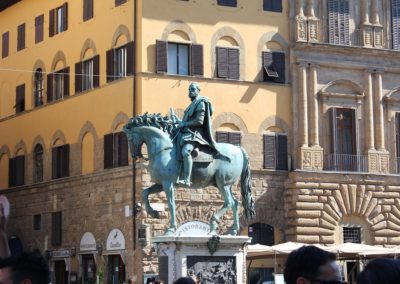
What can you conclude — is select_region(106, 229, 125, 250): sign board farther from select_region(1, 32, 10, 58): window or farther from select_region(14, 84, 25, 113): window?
select_region(1, 32, 10, 58): window

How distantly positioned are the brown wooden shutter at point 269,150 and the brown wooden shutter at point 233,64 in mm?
2441

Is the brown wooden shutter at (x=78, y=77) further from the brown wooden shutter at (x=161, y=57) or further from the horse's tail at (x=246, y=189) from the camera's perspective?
the horse's tail at (x=246, y=189)

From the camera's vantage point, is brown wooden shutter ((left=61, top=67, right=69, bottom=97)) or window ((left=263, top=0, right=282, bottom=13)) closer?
window ((left=263, top=0, right=282, bottom=13))

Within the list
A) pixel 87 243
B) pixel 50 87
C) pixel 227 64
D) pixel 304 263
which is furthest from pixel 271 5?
pixel 304 263

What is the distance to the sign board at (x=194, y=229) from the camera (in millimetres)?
36125

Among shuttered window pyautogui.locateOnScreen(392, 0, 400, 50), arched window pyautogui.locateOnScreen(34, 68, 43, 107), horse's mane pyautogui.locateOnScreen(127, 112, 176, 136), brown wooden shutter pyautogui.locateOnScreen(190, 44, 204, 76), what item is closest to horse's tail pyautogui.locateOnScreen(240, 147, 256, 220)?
horse's mane pyautogui.locateOnScreen(127, 112, 176, 136)

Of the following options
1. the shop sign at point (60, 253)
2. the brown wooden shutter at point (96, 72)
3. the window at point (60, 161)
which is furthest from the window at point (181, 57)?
the shop sign at point (60, 253)

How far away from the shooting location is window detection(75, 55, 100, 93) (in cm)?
3938

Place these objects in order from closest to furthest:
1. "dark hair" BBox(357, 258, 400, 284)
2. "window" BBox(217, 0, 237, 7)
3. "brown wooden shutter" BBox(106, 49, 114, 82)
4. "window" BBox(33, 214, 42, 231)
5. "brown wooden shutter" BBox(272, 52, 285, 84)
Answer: "dark hair" BBox(357, 258, 400, 284) < "brown wooden shutter" BBox(106, 49, 114, 82) < "window" BBox(217, 0, 237, 7) < "brown wooden shutter" BBox(272, 52, 285, 84) < "window" BBox(33, 214, 42, 231)

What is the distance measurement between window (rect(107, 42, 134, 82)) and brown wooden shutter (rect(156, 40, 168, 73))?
957mm

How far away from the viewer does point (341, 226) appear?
38500mm

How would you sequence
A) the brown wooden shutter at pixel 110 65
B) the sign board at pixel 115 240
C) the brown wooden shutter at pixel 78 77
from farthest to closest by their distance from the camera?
the brown wooden shutter at pixel 78 77
the brown wooden shutter at pixel 110 65
the sign board at pixel 115 240

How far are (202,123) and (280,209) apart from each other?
1467 cm

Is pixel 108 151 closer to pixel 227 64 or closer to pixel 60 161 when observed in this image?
pixel 60 161
